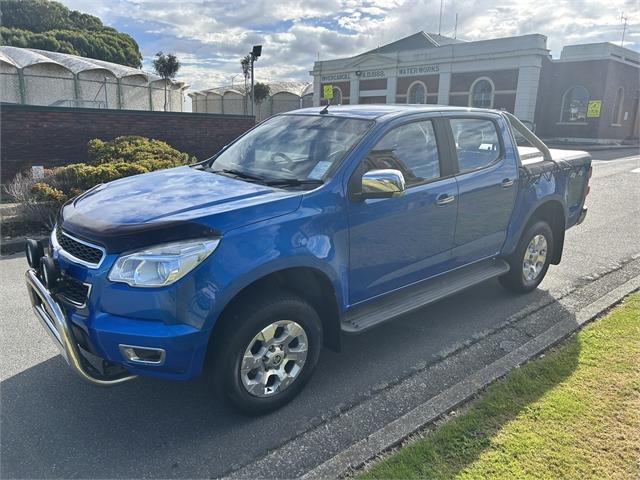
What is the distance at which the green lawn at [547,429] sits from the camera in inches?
98.9

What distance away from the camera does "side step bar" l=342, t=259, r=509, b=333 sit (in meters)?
3.38

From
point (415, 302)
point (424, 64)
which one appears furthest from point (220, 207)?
point (424, 64)

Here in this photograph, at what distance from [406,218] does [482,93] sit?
3460 centimetres

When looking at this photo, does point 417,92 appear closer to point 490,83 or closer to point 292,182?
point 490,83

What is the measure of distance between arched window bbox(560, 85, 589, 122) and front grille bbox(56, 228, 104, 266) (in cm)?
3777

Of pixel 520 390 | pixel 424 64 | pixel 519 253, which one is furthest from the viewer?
pixel 424 64

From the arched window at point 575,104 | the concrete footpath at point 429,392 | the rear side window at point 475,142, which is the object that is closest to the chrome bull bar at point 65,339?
the concrete footpath at point 429,392

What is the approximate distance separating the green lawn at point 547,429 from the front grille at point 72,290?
179cm

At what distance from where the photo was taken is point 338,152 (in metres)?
3.40

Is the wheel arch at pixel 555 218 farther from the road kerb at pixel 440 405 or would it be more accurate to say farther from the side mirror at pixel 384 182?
the side mirror at pixel 384 182

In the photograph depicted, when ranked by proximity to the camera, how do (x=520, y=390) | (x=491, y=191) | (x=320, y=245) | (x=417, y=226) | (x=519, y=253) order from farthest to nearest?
(x=519, y=253) → (x=491, y=191) → (x=417, y=226) → (x=520, y=390) → (x=320, y=245)

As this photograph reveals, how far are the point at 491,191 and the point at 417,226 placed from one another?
1033 mm

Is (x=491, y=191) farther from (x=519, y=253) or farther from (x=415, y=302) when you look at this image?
(x=415, y=302)

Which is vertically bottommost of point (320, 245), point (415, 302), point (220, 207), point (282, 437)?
point (282, 437)
